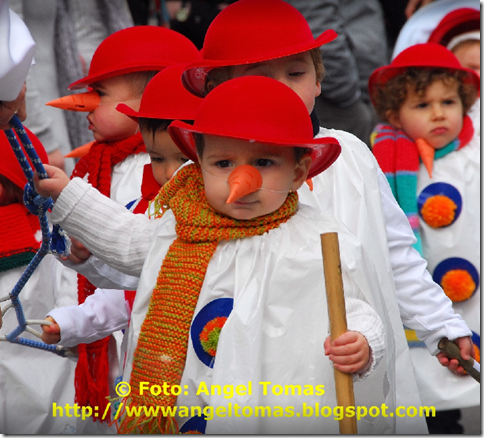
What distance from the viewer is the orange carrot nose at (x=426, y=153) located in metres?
3.97

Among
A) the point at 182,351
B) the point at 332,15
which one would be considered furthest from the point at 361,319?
the point at 332,15

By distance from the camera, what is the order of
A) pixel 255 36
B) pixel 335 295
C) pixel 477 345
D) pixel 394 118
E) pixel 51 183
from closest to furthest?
1. pixel 335 295
2. pixel 51 183
3. pixel 255 36
4. pixel 477 345
5. pixel 394 118

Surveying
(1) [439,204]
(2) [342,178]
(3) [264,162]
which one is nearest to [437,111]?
(1) [439,204]

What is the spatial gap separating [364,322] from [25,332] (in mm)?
1823

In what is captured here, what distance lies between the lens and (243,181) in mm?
2064

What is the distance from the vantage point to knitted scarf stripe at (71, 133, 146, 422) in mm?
3260

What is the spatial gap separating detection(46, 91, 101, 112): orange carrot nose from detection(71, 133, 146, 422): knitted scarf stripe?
21 centimetres

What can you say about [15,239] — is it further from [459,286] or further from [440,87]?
[440,87]

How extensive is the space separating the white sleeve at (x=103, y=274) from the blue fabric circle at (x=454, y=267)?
6.00ft

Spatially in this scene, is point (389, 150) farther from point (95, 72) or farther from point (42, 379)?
point (42, 379)

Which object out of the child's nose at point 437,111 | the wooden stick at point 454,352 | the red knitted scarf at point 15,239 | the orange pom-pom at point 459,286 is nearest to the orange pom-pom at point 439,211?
the orange pom-pom at point 459,286

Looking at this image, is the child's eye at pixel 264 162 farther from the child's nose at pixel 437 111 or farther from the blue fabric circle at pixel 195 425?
the child's nose at pixel 437 111

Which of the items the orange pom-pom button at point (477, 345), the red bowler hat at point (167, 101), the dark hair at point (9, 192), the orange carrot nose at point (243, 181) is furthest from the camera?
the orange pom-pom button at point (477, 345)

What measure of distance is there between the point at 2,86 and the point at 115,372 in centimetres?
172
